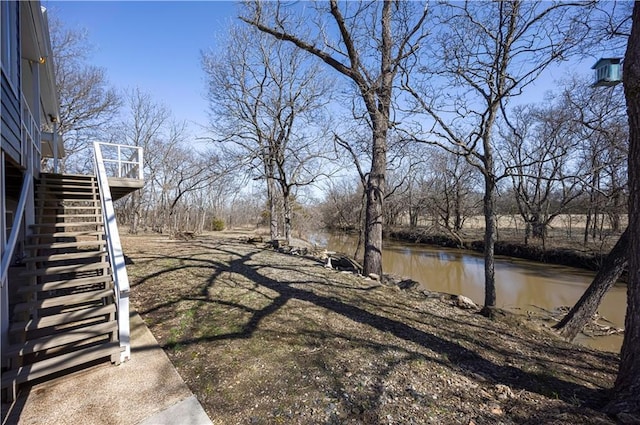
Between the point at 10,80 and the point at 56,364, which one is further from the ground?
the point at 10,80

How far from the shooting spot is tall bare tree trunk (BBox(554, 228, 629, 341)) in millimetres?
4605

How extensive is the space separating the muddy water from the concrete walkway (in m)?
7.24

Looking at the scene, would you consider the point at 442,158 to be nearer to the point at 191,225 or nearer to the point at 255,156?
the point at 255,156

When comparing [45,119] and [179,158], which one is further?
[179,158]

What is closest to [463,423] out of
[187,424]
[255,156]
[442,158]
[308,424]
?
[308,424]

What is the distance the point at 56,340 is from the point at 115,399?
0.90 m

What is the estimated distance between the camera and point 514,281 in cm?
1092

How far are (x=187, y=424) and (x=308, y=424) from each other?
2.88 feet

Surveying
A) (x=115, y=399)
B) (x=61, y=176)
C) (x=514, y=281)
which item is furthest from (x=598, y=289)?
(x=61, y=176)

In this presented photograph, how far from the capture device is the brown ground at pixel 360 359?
7.38 feet

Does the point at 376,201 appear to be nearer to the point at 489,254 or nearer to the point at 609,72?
the point at 489,254

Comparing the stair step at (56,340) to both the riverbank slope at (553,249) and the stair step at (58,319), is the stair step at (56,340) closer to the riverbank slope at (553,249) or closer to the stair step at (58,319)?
the stair step at (58,319)

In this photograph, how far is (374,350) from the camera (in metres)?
3.18

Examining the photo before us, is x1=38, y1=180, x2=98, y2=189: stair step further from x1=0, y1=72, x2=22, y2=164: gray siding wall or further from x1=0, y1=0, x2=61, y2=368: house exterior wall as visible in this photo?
x1=0, y1=72, x2=22, y2=164: gray siding wall
